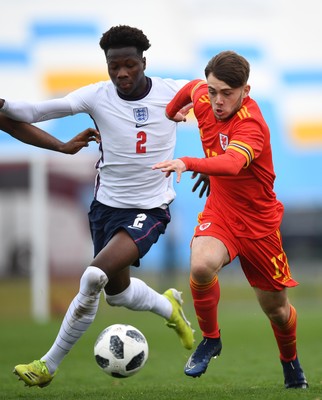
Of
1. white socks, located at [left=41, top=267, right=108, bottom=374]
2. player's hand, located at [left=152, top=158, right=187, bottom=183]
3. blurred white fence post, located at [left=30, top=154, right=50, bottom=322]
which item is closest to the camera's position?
player's hand, located at [left=152, top=158, right=187, bottom=183]

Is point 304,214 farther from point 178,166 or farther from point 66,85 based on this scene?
point 178,166

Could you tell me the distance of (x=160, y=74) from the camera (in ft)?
69.7

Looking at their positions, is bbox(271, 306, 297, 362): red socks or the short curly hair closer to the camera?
bbox(271, 306, 297, 362): red socks

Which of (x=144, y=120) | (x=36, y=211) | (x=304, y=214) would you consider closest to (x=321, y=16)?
(x=304, y=214)

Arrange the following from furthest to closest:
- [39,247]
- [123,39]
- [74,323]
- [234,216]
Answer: [39,247]
[123,39]
[74,323]
[234,216]

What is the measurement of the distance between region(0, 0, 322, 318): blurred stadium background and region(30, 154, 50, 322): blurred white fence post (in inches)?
1.1

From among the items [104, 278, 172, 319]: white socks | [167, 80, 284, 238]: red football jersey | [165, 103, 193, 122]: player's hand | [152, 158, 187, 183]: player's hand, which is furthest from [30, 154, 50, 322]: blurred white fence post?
[152, 158, 187, 183]: player's hand

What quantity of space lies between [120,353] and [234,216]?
133 centimetres

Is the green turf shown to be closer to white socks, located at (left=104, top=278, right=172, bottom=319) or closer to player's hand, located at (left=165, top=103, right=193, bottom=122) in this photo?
white socks, located at (left=104, top=278, right=172, bottom=319)

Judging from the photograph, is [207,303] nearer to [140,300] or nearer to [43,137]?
[140,300]

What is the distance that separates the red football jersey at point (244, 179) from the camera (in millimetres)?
6379

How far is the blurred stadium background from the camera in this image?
20.1 meters

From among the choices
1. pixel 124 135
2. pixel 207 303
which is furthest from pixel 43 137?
pixel 207 303

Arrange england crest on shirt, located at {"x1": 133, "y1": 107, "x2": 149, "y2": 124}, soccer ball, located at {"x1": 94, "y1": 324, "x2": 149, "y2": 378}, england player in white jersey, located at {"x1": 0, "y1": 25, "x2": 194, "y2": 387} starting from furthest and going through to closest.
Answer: england crest on shirt, located at {"x1": 133, "y1": 107, "x2": 149, "y2": 124} → england player in white jersey, located at {"x1": 0, "y1": 25, "x2": 194, "y2": 387} → soccer ball, located at {"x1": 94, "y1": 324, "x2": 149, "y2": 378}
